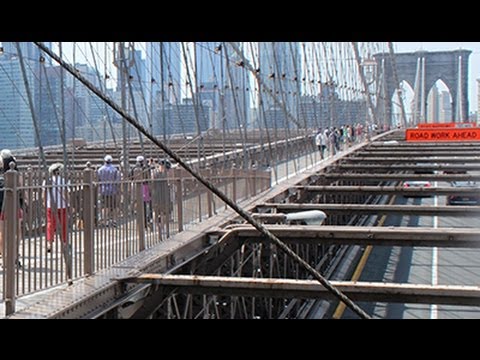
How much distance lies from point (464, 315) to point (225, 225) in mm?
7839

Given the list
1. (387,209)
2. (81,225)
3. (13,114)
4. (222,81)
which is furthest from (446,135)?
(81,225)

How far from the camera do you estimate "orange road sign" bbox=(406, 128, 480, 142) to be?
1572 inches

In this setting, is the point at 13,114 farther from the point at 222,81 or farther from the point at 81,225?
the point at 81,225

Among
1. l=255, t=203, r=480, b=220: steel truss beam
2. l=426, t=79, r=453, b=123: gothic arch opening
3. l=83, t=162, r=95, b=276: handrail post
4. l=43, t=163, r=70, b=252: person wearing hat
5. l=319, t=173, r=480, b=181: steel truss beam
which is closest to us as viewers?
l=43, t=163, r=70, b=252: person wearing hat

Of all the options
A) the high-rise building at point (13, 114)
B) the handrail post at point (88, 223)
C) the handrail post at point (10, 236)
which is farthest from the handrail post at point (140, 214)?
the high-rise building at point (13, 114)

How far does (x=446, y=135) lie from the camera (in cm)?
4081

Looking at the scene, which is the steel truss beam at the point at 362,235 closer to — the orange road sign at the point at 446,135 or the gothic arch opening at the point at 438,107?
the orange road sign at the point at 446,135

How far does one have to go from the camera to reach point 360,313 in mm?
4230

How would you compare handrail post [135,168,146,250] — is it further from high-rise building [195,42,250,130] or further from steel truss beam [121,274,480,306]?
high-rise building [195,42,250,130]

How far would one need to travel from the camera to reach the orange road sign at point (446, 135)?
131ft

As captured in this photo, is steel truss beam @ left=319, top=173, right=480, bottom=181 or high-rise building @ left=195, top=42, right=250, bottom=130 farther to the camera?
high-rise building @ left=195, top=42, right=250, bottom=130

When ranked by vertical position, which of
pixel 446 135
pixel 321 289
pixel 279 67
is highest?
pixel 279 67

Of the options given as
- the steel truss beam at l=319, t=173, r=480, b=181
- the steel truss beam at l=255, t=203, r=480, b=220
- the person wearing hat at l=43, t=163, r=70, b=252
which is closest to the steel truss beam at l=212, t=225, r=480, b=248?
the steel truss beam at l=255, t=203, r=480, b=220
